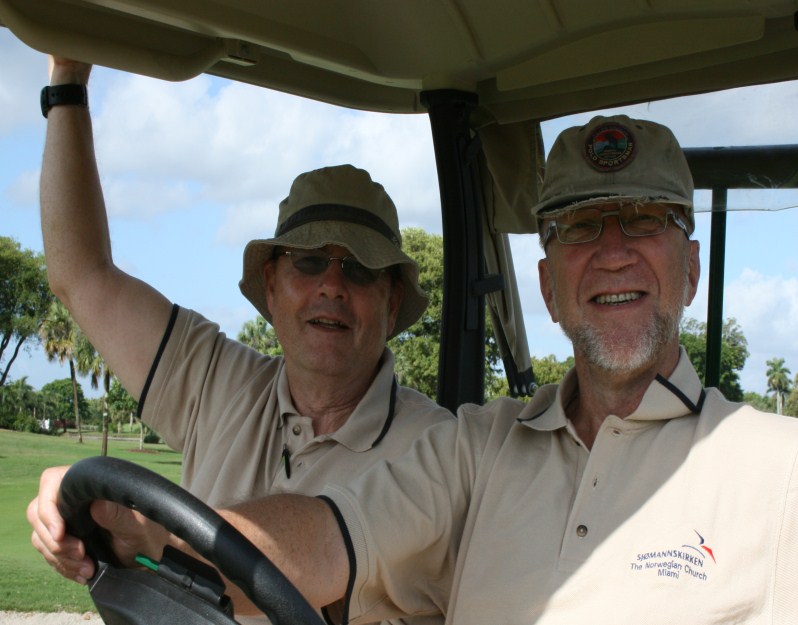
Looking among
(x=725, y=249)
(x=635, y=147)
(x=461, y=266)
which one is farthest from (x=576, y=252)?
(x=461, y=266)

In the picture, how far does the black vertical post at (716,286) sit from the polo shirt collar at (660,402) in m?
0.38

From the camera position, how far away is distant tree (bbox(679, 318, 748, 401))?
2225 mm

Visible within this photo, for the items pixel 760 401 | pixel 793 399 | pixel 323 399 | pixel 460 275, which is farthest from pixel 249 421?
pixel 793 399

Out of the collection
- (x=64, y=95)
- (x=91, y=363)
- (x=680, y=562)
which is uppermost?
(x=64, y=95)

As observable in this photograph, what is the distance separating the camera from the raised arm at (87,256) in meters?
2.43

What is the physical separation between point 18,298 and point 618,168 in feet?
47.4

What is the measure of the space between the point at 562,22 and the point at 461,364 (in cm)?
91

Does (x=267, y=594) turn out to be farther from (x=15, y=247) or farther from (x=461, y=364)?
(x=15, y=247)

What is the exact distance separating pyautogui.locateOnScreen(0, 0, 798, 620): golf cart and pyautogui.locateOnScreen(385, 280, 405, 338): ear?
5.1 inches

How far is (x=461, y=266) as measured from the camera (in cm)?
258

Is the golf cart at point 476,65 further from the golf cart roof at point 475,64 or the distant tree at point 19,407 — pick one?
the distant tree at point 19,407

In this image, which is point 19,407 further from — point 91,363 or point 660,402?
point 660,402

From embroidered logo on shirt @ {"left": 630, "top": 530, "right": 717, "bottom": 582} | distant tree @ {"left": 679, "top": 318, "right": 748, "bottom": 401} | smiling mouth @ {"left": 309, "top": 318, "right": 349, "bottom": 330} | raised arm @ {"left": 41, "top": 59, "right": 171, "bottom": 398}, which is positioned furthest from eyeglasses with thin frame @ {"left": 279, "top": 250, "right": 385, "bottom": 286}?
embroidered logo on shirt @ {"left": 630, "top": 530, "right": 717, "bottom": 582}

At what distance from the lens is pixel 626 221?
1930 millimetres
